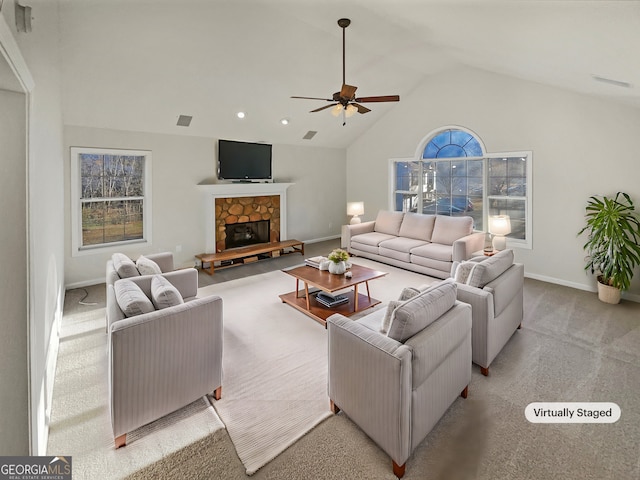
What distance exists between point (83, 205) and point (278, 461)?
4942 millimetres

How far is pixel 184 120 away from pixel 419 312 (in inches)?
196

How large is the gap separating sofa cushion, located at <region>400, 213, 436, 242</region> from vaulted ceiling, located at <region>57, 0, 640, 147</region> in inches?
98.9

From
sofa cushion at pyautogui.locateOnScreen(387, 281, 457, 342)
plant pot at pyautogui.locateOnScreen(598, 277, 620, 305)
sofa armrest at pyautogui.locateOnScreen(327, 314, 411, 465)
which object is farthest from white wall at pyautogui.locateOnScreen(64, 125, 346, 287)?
plant pot at pyautogui.locateOnScreen(598, 277, 620, 305)

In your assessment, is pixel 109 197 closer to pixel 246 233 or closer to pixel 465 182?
pixel 246 233

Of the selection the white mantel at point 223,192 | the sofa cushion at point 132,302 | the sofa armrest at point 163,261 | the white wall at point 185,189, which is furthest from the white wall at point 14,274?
the white mantel at point 223,192

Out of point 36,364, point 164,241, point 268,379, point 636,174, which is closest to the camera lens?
point 36,364

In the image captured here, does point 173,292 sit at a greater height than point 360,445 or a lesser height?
greater

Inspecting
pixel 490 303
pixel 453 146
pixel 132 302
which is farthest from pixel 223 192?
pixel 490 303

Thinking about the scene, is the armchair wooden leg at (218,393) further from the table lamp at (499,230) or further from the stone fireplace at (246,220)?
the table lamp at (499,230)

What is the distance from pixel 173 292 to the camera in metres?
2.47

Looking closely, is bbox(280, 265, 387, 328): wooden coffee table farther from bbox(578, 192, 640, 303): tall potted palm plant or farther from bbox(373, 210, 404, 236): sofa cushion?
bbox(578, 192, 640, 303): tall potted palm plant

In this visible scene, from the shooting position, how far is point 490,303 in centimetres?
275

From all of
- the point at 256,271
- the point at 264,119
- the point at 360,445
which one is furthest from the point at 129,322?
the point at 264,119

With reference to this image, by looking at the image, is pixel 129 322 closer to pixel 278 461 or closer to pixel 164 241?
pixel 278 461
